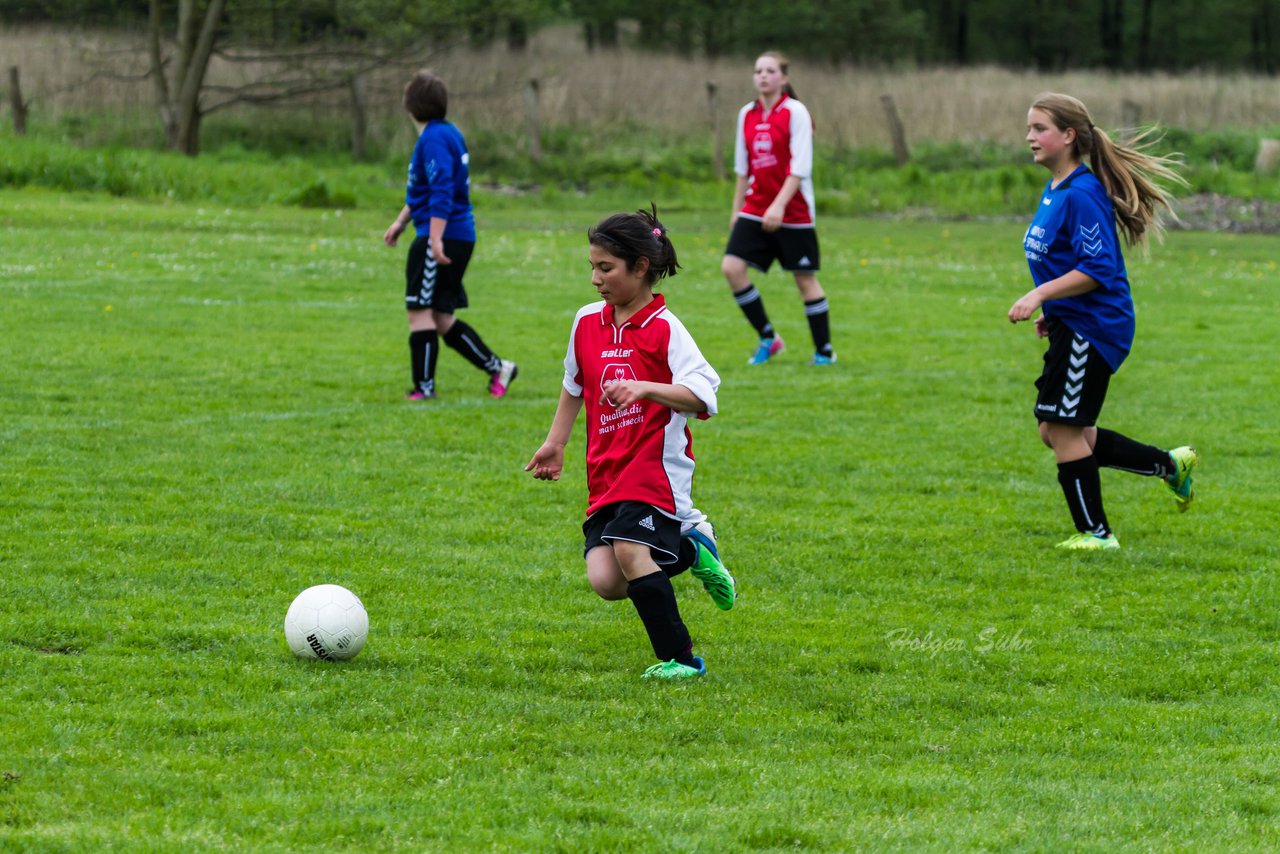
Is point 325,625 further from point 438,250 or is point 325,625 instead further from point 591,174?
point 591,174

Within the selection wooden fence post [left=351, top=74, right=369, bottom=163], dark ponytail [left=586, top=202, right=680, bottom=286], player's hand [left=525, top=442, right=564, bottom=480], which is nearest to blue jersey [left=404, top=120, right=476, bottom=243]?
player's hand [left=525, top=442, right=564, bottom=480]

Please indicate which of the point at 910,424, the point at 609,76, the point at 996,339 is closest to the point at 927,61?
the point at 609,76

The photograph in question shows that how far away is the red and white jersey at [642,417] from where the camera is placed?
198 inches

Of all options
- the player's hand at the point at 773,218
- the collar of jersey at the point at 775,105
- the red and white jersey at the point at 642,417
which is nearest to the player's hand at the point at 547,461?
the red and white jersey at the point at 642,417

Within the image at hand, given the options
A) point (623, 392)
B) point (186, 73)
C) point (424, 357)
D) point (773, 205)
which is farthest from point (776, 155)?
point (186, 73)

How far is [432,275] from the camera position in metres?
10.1

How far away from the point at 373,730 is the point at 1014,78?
38420mm

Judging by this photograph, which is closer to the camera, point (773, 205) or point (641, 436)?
point (641, 436)

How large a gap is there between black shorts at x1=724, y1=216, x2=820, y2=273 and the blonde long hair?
5.31 metres

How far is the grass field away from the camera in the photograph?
12.8ft

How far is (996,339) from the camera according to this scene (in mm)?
13938

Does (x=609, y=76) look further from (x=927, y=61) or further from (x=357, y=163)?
(x=927, y=61)

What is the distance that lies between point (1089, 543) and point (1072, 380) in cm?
78

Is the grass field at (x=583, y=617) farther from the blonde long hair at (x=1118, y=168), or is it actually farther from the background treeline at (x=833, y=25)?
the background treeline at (x=833, y=25)
